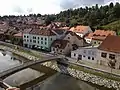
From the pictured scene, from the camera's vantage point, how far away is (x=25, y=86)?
2777 cm

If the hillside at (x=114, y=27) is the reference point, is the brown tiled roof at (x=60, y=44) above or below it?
below

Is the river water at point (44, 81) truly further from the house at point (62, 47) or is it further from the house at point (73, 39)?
the house at point (73, 39)

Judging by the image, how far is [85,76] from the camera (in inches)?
1201

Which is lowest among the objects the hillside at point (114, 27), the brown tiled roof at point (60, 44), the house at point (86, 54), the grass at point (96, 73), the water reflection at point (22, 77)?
the water reflection at point (22, 77)

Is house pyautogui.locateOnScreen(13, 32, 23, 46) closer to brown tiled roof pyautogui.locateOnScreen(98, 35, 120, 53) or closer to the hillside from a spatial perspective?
brown tiled roof pyautogui.locateOnScreen(98, 35, 120, 53)

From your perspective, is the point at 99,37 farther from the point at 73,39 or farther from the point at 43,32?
the point at 43,32

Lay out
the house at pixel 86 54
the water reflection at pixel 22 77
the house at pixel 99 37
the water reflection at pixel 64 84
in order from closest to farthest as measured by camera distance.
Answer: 1. the water reflection at pixel 64 84
2. the water reflection at pixel 22 77
3. the house at pixel 86 54
4. the house at pixel 99 37

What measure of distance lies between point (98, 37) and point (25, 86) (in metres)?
28.3

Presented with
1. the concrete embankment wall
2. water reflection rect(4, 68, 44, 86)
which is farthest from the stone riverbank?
water reflection rect(4, 68, 44, 86)

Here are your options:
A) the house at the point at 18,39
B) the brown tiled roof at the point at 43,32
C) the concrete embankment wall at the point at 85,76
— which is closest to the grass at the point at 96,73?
the concrete embankment wall at the point at 85,76

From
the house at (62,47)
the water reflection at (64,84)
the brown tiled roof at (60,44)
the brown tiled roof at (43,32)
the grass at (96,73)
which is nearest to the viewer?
the water reflection at (64,84)

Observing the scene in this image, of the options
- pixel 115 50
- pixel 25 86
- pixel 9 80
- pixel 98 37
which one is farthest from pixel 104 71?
pixel 98 37

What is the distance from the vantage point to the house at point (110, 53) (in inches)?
1238

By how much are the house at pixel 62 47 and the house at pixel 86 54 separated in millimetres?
3822
